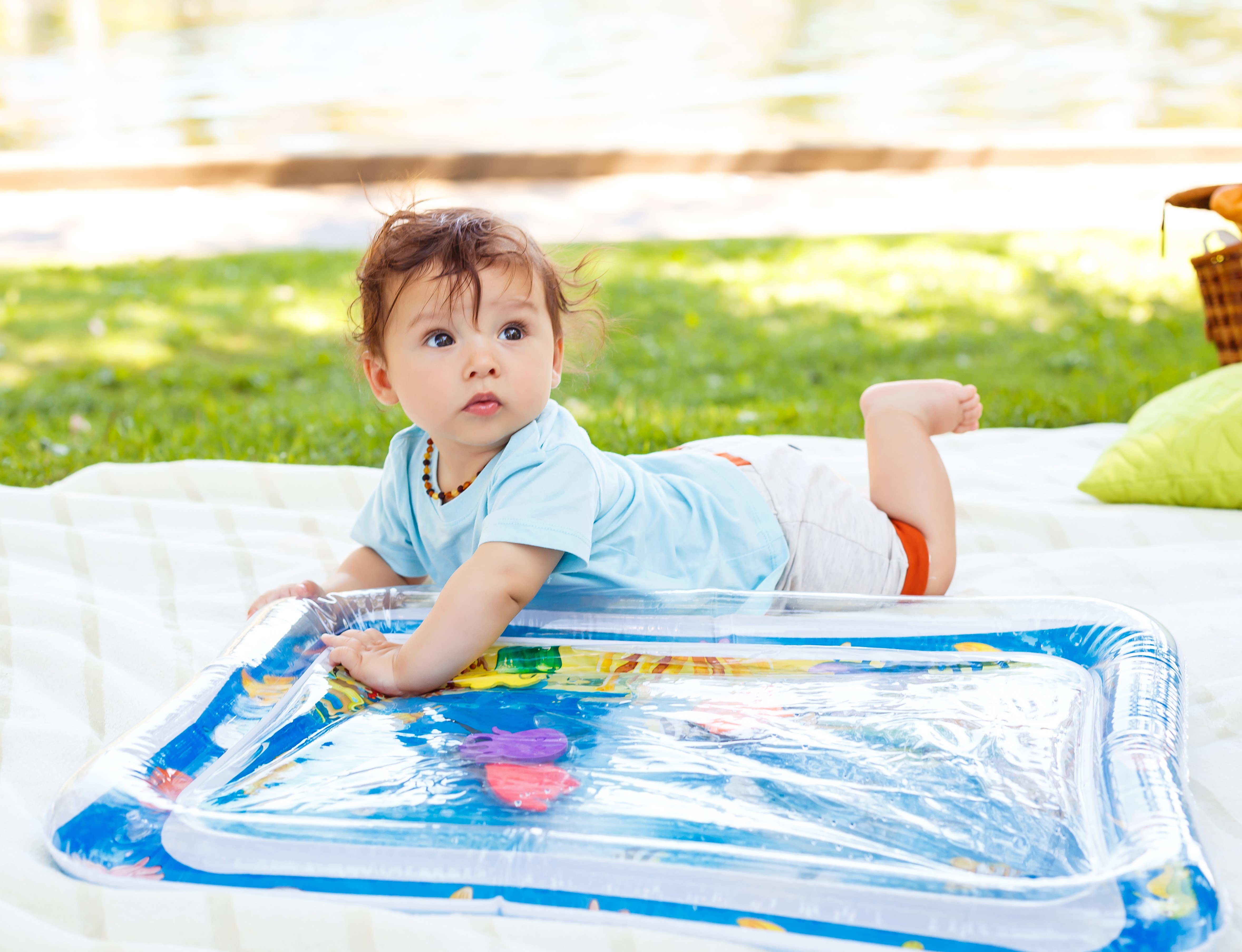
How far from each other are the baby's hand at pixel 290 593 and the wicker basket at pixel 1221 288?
205cm

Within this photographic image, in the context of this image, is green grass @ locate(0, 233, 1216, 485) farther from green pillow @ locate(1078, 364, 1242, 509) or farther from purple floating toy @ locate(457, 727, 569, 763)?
purple floating toy @ locate(457, 727, 569, 763)

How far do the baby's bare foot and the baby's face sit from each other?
725mm

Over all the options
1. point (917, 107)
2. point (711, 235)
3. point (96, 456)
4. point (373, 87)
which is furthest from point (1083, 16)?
point (96, 456)

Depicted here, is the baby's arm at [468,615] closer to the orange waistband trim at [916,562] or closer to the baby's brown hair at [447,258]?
the baby's brown hair at [447,258]

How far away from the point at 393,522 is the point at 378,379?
25 centimetres

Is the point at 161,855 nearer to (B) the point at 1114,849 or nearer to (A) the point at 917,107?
(B) the point at 1114,849

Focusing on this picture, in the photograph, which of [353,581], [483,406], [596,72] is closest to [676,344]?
[353,581]

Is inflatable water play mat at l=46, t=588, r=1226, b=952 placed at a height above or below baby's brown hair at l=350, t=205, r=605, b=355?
below

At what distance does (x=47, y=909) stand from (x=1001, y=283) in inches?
174

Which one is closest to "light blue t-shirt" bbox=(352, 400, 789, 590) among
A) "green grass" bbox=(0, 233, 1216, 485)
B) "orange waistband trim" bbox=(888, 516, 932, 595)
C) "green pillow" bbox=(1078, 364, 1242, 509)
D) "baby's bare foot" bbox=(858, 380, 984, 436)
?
"orange waistband trim" bbox=(888, 516, 932, 595)

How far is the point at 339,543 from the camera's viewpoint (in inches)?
95.1

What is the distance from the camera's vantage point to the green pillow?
2.48 m

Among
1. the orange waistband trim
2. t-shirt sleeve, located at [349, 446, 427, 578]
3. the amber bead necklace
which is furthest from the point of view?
the orange waistband trim

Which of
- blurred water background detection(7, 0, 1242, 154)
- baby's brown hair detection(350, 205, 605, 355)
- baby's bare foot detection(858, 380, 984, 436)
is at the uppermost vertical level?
Result: blurred water background detection(7, 0, 1242, 154)
